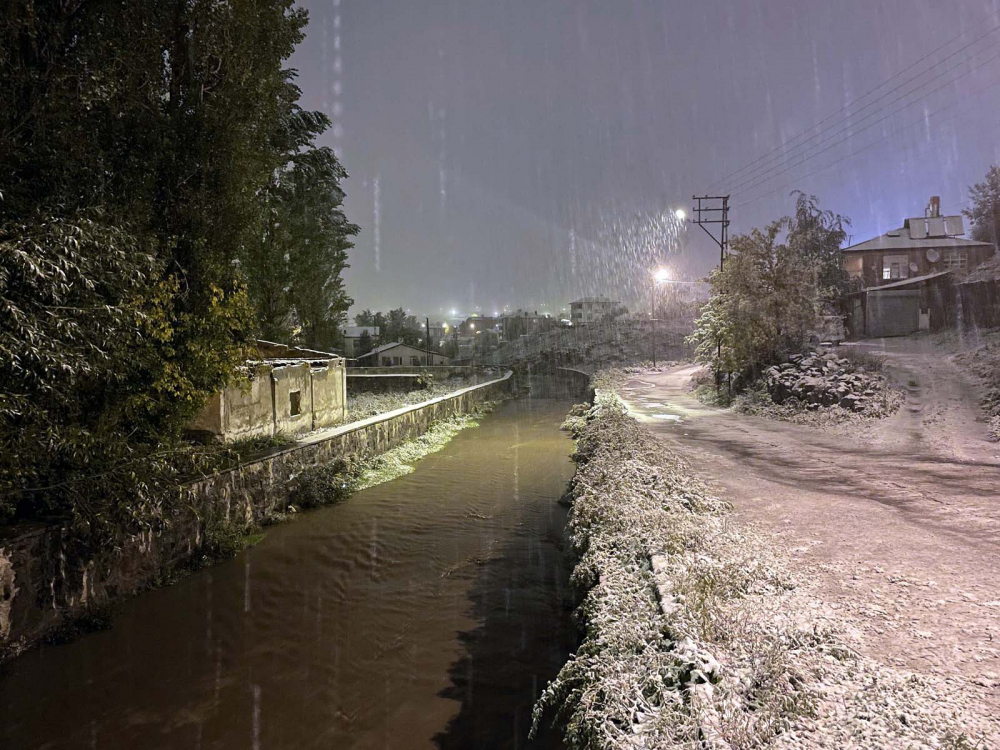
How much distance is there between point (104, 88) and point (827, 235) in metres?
41.1

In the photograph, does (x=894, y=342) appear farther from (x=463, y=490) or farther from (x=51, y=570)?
(x=51, y=570)

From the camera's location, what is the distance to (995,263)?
25125 mm

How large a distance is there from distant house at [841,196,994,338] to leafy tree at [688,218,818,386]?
7.88 metres

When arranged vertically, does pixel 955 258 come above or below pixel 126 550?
above

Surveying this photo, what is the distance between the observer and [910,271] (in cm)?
3278

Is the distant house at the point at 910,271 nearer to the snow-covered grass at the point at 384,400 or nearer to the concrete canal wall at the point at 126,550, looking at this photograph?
the snow-covered grass at the point at 384,400

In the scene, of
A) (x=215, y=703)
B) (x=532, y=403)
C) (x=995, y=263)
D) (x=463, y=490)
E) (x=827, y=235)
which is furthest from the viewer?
(x=827, y=235)

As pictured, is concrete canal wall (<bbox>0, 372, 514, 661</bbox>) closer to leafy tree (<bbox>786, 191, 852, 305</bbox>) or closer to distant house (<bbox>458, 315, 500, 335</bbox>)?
leafy tree (<bbox>786, 191, 852, 305</bbox>)

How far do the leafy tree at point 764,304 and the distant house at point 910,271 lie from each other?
788 cm

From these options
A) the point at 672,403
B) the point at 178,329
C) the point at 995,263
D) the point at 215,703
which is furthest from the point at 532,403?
the point at 215,703

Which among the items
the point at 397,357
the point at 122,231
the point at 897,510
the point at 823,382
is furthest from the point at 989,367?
the point at 397,357

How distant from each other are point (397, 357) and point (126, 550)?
43041 millimetres

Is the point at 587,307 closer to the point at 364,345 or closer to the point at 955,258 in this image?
the point at 364,345

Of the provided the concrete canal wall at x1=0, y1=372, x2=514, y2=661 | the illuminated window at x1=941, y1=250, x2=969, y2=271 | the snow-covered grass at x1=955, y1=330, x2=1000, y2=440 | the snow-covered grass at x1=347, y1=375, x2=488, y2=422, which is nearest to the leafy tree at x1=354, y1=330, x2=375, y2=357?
the snow-covered grass at x1=347, y1=375, x2=488, y2=422
